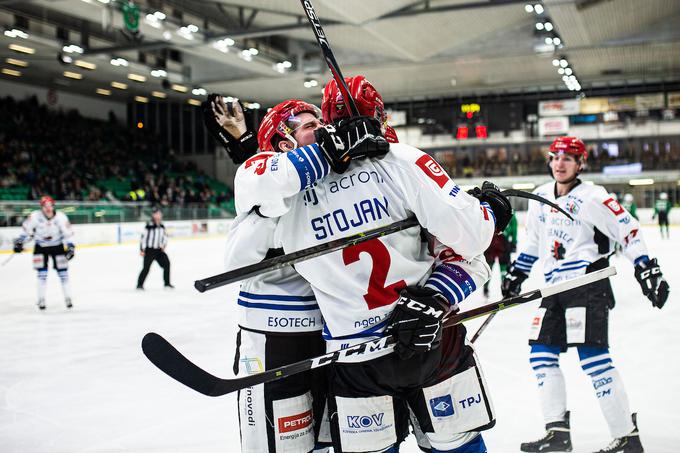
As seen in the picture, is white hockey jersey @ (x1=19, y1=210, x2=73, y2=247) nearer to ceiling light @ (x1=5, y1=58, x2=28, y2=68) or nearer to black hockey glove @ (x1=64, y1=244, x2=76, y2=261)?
black hockey glove @ (x1=64, y1=244, x2=76, y2=261)

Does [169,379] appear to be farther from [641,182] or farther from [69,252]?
[641,182]

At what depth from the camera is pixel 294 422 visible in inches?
65.0

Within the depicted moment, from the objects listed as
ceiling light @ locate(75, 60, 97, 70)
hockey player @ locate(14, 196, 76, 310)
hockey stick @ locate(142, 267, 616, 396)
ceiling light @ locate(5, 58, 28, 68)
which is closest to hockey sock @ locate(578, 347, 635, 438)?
hockey stick @ locate(142, 267, 616, 396)

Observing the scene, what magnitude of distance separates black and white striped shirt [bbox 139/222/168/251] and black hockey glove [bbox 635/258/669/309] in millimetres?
6904

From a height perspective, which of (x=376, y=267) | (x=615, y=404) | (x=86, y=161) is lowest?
(x=615, y=404)

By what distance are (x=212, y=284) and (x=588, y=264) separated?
1889 millimetres

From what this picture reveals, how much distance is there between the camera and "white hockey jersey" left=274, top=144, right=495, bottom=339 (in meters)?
1.47

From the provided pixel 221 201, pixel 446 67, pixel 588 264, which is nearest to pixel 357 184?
pixel 588 264

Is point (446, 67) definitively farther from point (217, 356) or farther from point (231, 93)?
point (217, 356)

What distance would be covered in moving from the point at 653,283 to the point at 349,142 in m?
1.84

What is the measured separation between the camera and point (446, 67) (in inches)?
821

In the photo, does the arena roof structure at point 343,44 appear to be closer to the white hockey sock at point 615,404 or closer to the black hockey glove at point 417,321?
the white hockey sock at point 615,404

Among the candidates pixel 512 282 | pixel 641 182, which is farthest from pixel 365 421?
pixel 641 182

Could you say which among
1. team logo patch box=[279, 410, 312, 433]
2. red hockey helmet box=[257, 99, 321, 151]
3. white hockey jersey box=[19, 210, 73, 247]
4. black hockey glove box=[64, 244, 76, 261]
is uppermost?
red hockey helmet box=[257, 99, 321, 151]
